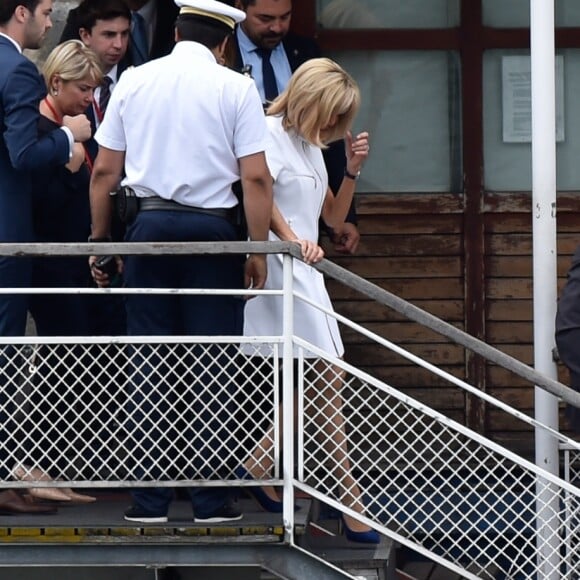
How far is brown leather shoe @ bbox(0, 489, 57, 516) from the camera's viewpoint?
5480 millimetres

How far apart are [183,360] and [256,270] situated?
40 cm

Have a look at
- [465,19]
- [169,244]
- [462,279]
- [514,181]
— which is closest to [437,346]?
[462,279]

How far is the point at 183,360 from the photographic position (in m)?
5.24

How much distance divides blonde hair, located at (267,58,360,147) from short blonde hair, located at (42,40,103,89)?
73cm

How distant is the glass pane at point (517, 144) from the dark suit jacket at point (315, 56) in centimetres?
98

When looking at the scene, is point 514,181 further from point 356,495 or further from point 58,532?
point 58,532

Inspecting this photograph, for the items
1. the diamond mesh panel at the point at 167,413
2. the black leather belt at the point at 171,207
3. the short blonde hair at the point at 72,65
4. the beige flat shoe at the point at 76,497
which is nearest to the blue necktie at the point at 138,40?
the short blonde hair at the point at 72,65

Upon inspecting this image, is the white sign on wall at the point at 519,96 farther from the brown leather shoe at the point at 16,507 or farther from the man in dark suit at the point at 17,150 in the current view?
the brown leather shoe at the point at 16,507

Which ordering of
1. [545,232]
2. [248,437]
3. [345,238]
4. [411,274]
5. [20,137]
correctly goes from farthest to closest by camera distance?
[411,274] < [345,238] < [545,232] < [20,137] < [248,437]

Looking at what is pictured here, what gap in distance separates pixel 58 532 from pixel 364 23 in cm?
328

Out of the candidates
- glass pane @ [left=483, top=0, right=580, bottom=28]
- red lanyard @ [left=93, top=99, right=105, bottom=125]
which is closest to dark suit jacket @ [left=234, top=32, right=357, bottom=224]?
red lanyard @ [left=93, top=99, right=105, bottom=125]

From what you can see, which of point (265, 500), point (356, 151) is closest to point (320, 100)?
point (356, 151)

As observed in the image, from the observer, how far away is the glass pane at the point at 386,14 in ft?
24.4

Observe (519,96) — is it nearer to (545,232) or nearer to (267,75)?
(267,75)
